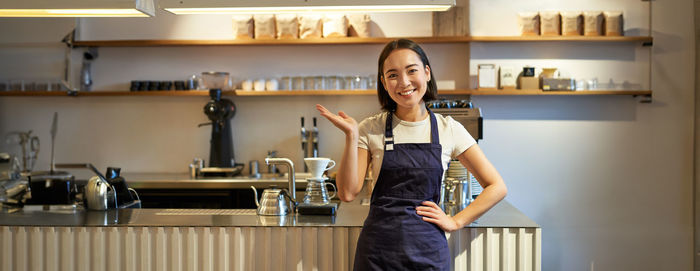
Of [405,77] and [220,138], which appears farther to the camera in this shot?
[220,138]

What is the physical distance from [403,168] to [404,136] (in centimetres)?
11

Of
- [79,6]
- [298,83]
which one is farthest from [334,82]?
[79,6]

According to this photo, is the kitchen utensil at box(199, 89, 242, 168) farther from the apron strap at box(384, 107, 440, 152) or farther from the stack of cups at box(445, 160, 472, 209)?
the apron strap at box(384, 107, 440, 152)

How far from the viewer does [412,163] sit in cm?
216

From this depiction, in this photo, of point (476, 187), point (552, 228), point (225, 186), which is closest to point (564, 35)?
point (552, 228)

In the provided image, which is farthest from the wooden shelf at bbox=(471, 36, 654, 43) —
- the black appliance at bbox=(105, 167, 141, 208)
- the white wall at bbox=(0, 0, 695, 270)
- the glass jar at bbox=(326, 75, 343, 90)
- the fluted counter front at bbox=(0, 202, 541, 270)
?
the black appliance at bbox=(105, 167, 141, 208)

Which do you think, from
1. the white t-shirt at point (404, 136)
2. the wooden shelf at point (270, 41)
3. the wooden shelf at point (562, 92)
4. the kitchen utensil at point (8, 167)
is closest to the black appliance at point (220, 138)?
the wooden shelf at point (270, 41)

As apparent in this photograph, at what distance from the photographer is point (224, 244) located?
2705mm

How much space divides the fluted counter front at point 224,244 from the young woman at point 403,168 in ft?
1.44

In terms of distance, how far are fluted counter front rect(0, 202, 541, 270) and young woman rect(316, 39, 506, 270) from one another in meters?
0.44

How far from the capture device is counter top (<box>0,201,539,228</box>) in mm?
2719

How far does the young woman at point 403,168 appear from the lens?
2115 millimetres

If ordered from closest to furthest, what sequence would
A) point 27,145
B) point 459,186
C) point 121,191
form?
1. point 459,186
2. point 121,191
3. point 27,145

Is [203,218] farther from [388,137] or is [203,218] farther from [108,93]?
[108,93]
